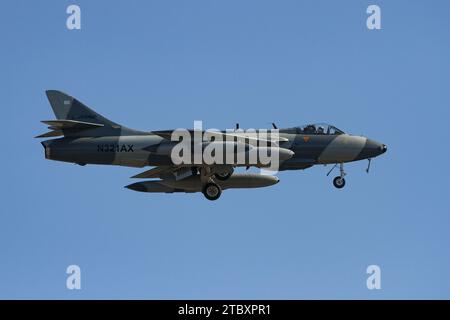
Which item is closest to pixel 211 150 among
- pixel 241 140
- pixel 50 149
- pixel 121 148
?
pixel 241 140

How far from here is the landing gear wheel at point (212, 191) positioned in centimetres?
3488

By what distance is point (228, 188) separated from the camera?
1427 inches

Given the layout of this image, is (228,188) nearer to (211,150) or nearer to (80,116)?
(211,150)

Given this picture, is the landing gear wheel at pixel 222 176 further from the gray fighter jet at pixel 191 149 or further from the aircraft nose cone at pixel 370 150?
the aircraft nose cone at pixel 370 150

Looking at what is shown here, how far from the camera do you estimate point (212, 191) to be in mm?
34906

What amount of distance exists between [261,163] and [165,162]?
3.54 m

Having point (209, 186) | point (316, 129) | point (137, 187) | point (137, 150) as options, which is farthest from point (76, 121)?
point (316, 129)

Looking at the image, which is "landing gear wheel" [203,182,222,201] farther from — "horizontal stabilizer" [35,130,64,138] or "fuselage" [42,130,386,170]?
"horizontal stabilizer" [35,130,64,138]

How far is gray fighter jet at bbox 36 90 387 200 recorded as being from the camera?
3347cm

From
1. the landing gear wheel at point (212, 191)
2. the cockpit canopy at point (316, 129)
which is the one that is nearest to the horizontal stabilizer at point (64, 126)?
the landing gear wheel at point (212, 191)

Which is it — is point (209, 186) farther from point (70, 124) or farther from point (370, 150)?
point (370, 150)

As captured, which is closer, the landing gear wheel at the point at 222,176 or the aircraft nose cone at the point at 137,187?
the landing gear wheel at the point at 222,176

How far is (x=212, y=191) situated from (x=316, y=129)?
15.5 ft

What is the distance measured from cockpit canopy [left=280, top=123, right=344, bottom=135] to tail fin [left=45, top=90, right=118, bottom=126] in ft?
24.4
